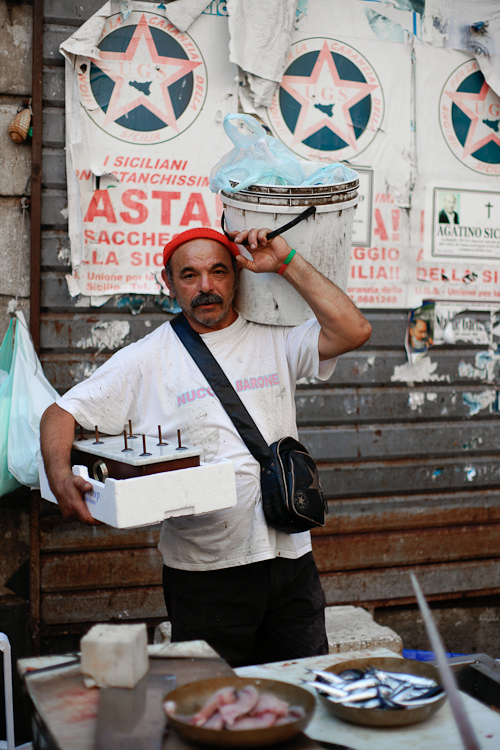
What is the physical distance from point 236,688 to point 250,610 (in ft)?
3.61

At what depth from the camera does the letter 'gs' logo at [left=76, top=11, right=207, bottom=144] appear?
13.1 feet

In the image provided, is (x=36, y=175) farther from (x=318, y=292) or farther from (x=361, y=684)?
(x=361, y=684)

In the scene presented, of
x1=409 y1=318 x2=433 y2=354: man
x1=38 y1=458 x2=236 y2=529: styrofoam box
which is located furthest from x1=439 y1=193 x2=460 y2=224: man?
x1=38 y1=458 x2=236 y2=529: styrofoam box

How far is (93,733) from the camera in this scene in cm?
143

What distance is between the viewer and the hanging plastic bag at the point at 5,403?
11.7ft

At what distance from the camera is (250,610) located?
265 cm

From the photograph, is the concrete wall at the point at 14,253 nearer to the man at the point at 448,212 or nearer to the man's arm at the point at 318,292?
the man's arm at the point at 318,292

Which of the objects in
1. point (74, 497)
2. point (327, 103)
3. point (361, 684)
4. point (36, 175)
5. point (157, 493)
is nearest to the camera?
point (361, 684)

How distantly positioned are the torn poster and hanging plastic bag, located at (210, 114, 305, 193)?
4.26 ft

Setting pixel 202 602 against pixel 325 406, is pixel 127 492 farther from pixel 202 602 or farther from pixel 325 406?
pixel 325 406

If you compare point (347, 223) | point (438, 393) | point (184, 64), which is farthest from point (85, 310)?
point (438, 393)

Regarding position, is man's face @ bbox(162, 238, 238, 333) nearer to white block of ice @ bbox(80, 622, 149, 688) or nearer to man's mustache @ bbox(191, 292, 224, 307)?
man's mustache @ bbox(191, 292, 224, 307)

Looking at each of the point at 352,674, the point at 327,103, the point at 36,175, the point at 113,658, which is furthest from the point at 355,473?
the point at 113,658

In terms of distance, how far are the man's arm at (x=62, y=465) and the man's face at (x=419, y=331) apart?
2.68 metres
